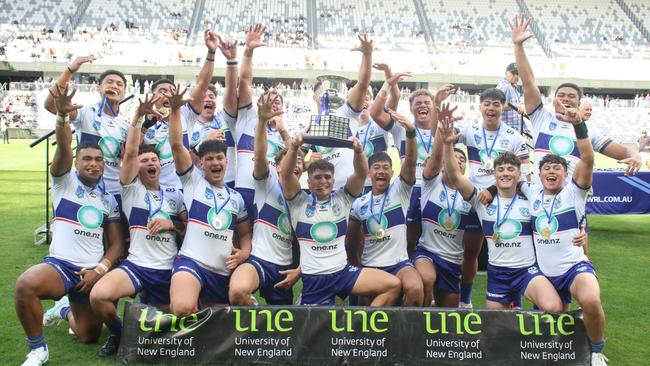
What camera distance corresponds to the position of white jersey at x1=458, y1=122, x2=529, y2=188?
598 centimetres

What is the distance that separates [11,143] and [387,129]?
2719 centimetres

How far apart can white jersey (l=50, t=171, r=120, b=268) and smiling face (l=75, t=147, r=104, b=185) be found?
8 centimetres

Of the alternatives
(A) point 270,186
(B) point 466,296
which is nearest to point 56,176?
(A) point 270,186

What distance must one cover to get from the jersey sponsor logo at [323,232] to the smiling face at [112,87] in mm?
2233

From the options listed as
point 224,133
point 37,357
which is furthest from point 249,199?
point 37,357

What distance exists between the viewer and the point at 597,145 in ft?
19.2

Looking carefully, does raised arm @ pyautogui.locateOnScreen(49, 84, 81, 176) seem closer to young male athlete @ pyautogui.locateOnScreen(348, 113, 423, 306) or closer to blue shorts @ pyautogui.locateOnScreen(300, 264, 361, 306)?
blue shorts @ pyautogui.locateOnScreen(300, 264, 361, 306)

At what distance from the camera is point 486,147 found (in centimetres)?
602

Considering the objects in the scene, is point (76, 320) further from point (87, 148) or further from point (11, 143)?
point (11, 143)

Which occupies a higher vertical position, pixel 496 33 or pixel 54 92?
A: pixel 496 33

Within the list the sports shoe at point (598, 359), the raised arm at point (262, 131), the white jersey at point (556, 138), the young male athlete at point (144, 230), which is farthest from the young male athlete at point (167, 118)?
the sports shoe at point (598, 359)

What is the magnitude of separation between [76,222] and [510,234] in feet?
11.3

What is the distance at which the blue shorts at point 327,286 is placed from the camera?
194 inches

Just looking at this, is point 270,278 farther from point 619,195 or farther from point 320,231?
point 619,195
